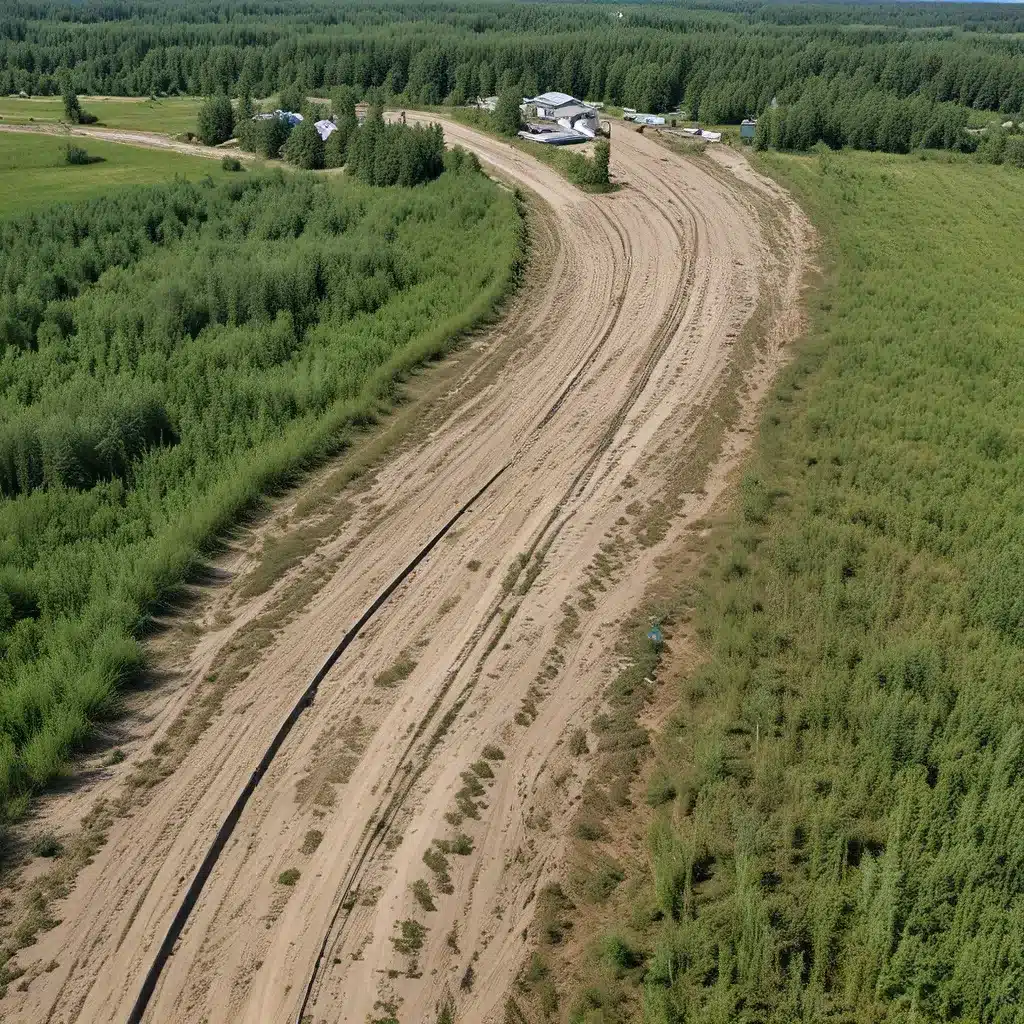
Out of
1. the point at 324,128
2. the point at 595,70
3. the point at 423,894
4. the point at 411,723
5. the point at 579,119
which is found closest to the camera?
the point at 423,894

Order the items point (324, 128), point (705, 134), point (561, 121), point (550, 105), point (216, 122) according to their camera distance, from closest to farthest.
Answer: point (324, 128) < point (705, 134) < point (561, 121) < point (550, 105) < point (216, 122)

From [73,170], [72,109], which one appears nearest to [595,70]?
[72,109]

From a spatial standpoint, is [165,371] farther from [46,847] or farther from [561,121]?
[561,121]

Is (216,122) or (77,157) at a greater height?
(216,122)

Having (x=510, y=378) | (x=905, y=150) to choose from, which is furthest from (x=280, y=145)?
(x=510, y=378)

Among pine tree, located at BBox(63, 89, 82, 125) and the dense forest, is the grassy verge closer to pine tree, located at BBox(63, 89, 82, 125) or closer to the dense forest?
the dense forest

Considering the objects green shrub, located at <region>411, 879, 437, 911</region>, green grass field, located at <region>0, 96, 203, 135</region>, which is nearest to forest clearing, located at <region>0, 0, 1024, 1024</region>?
green shrub, located at <region>411, 879, 437, 911</region>
